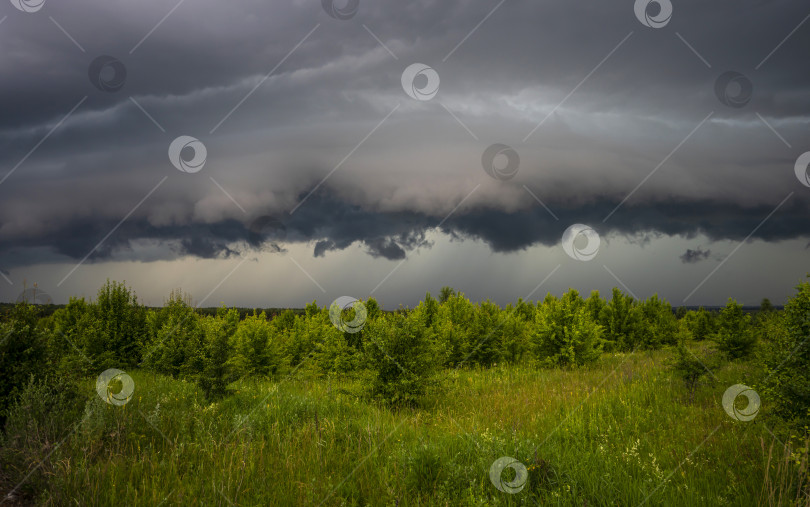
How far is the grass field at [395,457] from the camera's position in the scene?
14.2 feet

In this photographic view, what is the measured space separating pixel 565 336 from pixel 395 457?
1349cm

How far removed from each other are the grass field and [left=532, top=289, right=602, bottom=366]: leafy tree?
8.46 meters

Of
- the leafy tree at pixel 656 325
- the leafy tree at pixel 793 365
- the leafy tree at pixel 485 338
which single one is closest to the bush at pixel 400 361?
the leafy tree at pixel 793 365

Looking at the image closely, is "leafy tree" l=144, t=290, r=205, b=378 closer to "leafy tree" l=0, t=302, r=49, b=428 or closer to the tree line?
the tree line

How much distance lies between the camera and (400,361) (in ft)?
30.8

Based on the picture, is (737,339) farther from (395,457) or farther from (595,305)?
(395,457)

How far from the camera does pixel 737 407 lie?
7980 mm

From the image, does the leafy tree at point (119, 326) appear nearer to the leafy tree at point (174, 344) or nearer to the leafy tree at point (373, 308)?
the leafy tree at point (174, 344)

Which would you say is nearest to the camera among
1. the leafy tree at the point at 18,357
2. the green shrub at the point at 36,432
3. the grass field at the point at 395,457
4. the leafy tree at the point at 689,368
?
the grass field at the point at 395,457

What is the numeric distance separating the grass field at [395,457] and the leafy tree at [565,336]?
8.46 metres

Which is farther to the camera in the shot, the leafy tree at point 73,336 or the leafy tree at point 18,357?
the leafy tree at point 73,336

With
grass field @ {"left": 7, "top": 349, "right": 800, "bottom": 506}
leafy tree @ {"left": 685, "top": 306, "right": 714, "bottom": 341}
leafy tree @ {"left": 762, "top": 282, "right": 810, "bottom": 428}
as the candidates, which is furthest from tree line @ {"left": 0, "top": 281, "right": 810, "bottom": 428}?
leafy tree @ {"left": 685, "top": 306, "right": 714, "bottom": 341}

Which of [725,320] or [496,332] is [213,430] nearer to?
[496,332]

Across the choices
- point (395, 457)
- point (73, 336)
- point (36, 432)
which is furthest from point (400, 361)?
point (73, 336)
